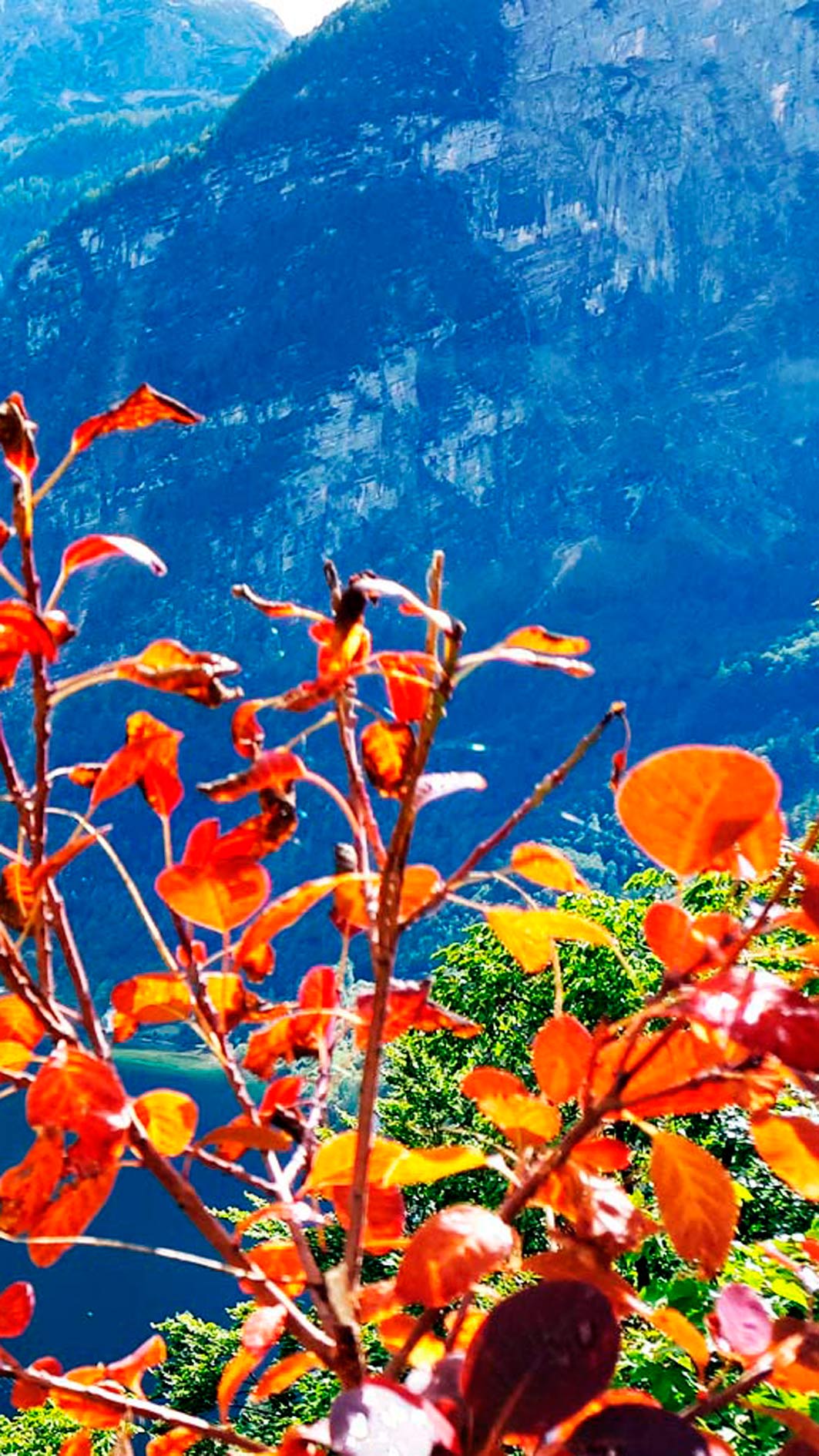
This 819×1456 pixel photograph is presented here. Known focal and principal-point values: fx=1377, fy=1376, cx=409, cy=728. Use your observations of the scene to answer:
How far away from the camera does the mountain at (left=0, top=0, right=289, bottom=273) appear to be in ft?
263

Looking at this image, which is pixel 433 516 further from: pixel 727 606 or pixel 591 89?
pixel 591 89

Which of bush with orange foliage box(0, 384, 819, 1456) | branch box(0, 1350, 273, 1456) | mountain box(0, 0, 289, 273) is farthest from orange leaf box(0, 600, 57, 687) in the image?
mountain box(0, 0, 289, 273)

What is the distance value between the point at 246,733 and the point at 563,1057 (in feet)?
0.45

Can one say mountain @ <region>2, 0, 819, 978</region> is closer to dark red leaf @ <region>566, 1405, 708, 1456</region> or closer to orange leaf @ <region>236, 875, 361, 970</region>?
orange leaf @ <region>236, 875, 361, 970</region>

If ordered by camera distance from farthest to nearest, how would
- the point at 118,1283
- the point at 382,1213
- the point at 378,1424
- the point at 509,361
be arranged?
the point at 509,361
the point at 118,1283
the point at 382,1213
the point at 378,1424

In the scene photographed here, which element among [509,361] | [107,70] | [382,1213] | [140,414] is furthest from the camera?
[107,70]

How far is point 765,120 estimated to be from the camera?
59.7 m

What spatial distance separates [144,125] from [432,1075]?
8208cm

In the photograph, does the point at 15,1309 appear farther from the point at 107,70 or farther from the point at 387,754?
the point at 107,70

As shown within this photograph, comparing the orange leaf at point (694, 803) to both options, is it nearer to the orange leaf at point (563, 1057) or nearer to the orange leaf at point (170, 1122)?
the orange leaf at point (563, 1057)

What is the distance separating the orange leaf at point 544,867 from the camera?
0.40m

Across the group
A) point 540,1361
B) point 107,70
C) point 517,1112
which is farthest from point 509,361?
point 540,1361

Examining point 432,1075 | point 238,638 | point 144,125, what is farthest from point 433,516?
point 432,1075

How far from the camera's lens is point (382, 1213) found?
0.49 m
